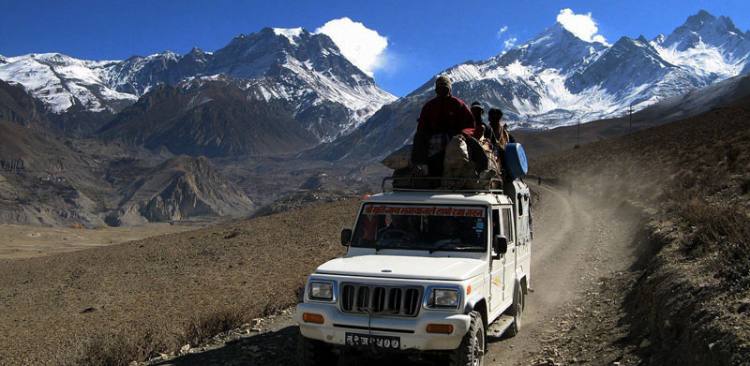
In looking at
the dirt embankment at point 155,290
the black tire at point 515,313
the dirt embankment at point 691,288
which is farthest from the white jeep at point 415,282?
the dirt embankment at point 155,290

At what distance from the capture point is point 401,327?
7.46 meters

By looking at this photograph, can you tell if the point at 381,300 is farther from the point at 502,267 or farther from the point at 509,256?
the point at 509,256

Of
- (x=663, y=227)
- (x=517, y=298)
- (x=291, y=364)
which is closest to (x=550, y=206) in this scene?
(x=663, y=227)

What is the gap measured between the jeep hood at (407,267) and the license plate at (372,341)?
2.29 ft

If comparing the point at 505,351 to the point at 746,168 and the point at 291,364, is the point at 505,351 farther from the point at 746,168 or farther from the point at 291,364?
the point at 746,168

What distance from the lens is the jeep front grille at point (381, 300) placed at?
759 cm

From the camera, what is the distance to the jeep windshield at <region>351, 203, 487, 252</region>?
9.04m

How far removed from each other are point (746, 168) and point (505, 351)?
714 inches

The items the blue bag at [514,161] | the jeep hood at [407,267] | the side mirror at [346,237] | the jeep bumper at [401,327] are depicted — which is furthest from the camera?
the blue bag at [514,161]

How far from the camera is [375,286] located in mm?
7691

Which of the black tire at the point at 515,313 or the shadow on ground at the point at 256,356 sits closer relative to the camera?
the shadow on ground at the point at 256,356

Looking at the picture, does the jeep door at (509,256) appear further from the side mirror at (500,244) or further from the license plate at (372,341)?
the license plate at (372,341)

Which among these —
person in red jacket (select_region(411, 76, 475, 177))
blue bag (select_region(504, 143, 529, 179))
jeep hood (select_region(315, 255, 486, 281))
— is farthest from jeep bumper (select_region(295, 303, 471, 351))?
blue bag (select_region(504, 143, 529, 179))

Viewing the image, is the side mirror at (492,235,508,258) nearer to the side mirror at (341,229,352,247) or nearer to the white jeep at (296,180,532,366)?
the white jeep at (296,180,532,366)
